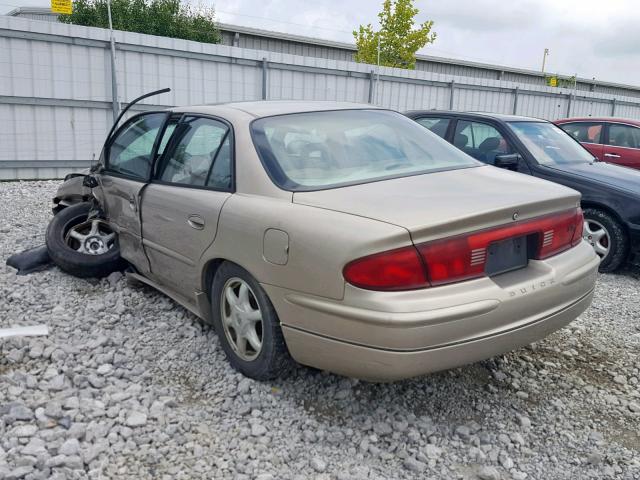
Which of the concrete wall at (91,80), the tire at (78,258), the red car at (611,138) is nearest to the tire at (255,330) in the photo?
the tire at (78,258)

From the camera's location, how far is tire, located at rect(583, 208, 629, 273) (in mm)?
5605

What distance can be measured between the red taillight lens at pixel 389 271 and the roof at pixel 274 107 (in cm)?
137

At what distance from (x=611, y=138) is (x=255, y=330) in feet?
25.6

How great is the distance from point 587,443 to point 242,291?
5.94 feet

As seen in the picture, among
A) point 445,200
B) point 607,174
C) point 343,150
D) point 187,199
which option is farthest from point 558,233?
point 607,174

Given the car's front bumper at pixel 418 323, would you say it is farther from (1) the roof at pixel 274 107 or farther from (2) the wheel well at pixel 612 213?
(2) the wheel well at pixel 612 213

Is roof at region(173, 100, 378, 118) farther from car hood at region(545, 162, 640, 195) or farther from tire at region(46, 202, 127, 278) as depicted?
car hood at region(545, 162, 640, 195)

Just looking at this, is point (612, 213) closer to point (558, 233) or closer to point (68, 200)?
point (558, 233)

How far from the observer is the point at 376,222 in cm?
248

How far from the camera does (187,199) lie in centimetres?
343

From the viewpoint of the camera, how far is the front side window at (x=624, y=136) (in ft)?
28.8

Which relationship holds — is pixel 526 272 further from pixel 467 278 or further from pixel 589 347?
pixel 589 347

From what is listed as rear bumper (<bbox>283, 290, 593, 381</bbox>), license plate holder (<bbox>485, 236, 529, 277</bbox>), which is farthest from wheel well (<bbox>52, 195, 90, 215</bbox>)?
license plate holder (<bbox>485, 236, 529, 277</bbox>)

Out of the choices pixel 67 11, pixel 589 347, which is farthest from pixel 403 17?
pixel 589 347
